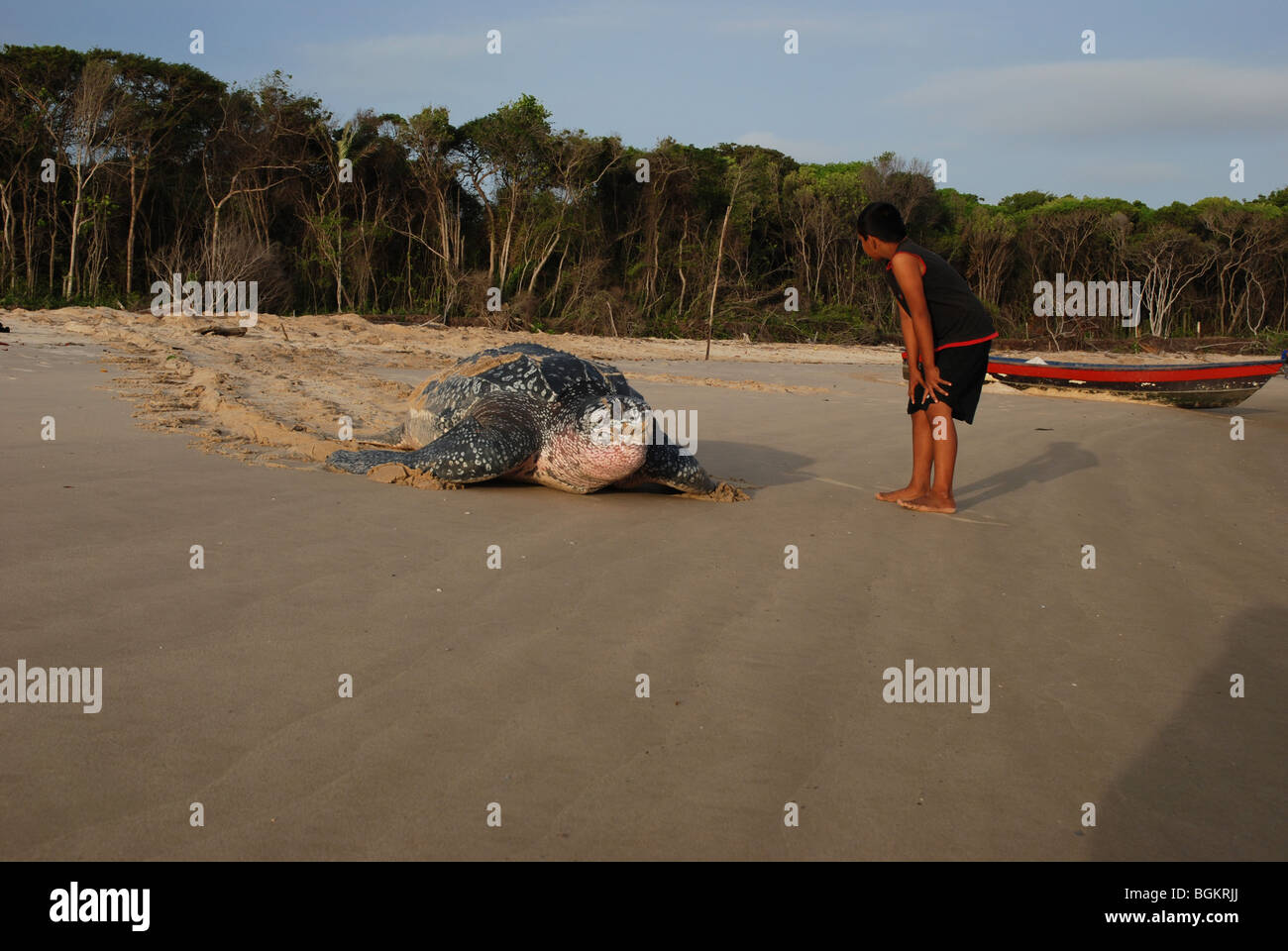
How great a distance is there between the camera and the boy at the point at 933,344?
5801 mm

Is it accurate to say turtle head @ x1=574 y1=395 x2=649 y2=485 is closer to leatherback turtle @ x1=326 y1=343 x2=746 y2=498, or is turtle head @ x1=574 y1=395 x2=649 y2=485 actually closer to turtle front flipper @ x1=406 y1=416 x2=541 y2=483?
leatherback turtle @ x1=326 y1=343 x2=746 y2=498

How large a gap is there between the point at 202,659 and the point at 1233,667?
3.61m

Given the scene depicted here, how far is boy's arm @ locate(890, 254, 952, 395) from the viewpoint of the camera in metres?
5.78

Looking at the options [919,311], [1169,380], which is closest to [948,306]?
[919,311]

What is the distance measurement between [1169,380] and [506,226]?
1891 centimetres

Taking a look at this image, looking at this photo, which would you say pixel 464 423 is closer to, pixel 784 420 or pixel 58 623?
pixel 58 623

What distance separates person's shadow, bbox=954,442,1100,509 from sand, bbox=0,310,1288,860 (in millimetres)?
83

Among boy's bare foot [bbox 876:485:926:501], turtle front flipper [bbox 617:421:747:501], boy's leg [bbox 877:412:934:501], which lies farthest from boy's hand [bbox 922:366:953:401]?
turtle front flipper [bbox 617:421:747:501]

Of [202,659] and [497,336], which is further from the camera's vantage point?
[497,336]

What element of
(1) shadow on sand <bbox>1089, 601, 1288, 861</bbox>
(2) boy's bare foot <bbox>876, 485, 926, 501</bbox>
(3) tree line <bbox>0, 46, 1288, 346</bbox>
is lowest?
(1) shadow on sand <bbox>1089, 601, 1288, 861</bbox>

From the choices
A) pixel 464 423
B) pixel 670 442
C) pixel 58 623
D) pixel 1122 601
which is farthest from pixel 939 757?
pixel 464 423

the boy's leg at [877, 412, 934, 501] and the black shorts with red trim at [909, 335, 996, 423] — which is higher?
the black shorts with red trim at [909, 335, 996, 423]

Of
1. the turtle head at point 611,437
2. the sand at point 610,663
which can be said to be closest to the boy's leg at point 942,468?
the sand at point 610,663

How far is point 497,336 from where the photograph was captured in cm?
1989
